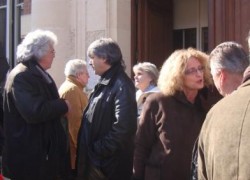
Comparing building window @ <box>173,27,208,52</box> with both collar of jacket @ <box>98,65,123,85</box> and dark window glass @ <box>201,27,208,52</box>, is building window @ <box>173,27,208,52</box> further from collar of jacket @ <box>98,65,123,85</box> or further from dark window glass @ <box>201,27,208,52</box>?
collar of jacket @ <box>98,65,123,85</box>

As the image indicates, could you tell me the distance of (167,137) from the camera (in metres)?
3.23

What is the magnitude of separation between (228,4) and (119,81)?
2303mm

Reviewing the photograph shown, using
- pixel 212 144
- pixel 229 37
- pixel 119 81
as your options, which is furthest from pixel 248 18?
pixel 212 144

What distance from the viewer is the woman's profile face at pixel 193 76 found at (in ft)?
10.8

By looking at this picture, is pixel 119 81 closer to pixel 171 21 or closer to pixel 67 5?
pixel 67 5

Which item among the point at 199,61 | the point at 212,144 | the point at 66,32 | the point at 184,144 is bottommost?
the point at 184,144

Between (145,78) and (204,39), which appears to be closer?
(145,78)

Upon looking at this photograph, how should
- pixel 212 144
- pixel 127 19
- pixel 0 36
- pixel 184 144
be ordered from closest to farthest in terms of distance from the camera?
1. pixel 212 144
2. pixel 184 144
3. pixel 127 19
4. pixel 0 36

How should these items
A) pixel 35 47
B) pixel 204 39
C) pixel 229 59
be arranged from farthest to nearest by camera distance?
pixel 204 39 < pixel 35 47 < pixel 229 59

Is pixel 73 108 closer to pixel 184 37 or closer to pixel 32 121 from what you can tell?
pixel 32 121

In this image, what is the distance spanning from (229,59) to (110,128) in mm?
1201

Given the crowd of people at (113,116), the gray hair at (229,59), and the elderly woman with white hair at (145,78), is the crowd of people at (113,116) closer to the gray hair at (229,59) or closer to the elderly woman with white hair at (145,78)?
the gray hair at (229,59)

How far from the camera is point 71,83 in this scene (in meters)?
5.05

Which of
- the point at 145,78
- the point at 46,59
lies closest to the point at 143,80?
the point at 145,78
